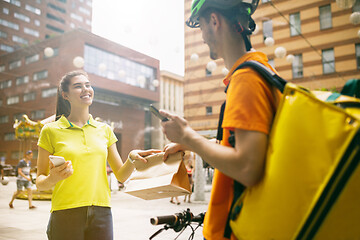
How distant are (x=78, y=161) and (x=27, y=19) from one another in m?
6.21

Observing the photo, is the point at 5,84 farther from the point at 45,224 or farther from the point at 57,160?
the point at 57,160

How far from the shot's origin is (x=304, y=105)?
37.0 inches

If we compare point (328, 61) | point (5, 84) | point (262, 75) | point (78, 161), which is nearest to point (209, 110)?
point (328, 61)

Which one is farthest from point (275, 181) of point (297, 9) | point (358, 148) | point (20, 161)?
point (297, 9)

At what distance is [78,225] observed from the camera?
2027mm

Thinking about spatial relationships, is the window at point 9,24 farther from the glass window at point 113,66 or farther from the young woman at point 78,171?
the glass window at point 113,66

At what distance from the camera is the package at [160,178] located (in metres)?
1.63

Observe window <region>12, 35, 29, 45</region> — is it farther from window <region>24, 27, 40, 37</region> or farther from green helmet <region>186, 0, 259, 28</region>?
green helmet <region>186, 0, 259, 28</region>

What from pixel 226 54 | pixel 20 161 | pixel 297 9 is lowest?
pixel 20 161

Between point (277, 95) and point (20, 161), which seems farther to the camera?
point (20, 161)

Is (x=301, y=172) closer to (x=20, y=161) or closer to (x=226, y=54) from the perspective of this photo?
(x=226, y=54)

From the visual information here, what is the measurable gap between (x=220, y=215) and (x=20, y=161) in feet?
35.4

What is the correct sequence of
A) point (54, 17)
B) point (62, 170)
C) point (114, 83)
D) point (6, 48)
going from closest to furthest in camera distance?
point (62, 170)
point (6, 48)
point (54, 17)
point (114, 83)

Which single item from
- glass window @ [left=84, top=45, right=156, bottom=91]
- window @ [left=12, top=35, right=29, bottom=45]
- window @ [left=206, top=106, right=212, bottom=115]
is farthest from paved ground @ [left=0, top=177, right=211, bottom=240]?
glass window @ [left=84, top=45, right=156, bottom=91]
